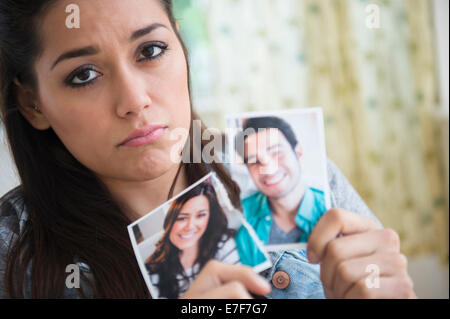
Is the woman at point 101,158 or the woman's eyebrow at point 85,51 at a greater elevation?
the woman's eyebrow at point 85,51

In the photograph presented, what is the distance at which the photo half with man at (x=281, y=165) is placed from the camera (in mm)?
640

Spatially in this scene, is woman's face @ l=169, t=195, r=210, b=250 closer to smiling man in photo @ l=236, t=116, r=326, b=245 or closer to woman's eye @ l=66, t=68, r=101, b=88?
smiling man in photo @ l=236, t=116, r=326, b=245

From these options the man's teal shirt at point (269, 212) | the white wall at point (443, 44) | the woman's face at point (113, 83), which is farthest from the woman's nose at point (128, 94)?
the white wall at point (443, 44)

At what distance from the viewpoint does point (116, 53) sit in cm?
62

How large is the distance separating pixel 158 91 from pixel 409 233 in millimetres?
1334

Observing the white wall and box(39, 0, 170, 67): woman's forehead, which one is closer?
box(39, 0, 170, 67): woman's forehead

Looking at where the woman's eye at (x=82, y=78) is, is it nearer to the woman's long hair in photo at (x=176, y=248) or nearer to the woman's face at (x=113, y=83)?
the woman's face at (x=113, y=83)

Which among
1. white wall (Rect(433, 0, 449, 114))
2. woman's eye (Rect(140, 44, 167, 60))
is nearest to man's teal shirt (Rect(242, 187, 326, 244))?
woman's eye (Rect(140, 44, 167, 60))

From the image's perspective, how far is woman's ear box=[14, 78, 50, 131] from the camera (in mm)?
674

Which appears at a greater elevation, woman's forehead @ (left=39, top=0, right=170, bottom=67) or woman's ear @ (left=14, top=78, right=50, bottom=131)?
woman's forehead @ (left=39, top=0, right=170, bottom=67)

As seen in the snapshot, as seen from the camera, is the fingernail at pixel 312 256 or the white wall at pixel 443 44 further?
the white wall at pixel 443 44

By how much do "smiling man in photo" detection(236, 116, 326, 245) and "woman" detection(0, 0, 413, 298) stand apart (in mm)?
33

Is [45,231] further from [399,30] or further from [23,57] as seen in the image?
[399,30]
